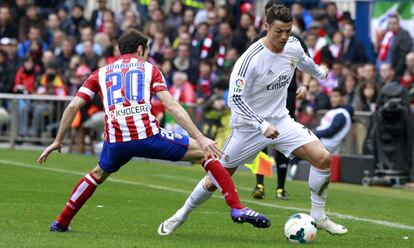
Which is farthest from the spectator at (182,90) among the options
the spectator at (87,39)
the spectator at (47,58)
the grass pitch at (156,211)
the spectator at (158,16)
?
the spectator at (47,58)

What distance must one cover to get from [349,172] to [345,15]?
5540 mm

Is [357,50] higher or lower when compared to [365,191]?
higher

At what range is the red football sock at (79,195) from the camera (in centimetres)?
1132

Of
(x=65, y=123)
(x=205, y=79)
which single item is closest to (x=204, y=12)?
(x=205, y=79)

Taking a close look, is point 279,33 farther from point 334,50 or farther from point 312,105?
point 334,50

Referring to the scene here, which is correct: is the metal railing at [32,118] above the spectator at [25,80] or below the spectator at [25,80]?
below

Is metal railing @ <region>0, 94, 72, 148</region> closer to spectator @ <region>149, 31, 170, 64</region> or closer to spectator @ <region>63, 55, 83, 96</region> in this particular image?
spectator @ <region>63, 55, 83, 96</region>

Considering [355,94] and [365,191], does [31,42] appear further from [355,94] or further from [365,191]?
[365,191]

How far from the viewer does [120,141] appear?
1107cm

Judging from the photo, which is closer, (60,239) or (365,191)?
(60,239)

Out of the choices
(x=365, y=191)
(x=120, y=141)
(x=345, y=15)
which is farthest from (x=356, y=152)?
(x=120, y=141)

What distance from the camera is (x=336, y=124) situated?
2048 centimetres

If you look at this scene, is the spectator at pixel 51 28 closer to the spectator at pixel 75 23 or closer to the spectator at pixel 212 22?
the spectator at pixel 75 23

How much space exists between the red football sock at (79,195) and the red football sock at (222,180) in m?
1.10
